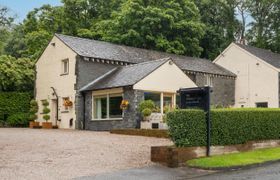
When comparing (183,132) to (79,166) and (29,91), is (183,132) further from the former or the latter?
(29,91)

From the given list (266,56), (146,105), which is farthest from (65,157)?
(266,56)

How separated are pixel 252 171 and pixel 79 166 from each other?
5.52 metres

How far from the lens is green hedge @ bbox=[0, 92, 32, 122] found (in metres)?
37.1

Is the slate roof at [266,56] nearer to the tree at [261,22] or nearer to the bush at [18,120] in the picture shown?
the tree at [261,22]

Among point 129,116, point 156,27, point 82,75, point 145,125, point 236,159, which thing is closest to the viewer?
point 236,159

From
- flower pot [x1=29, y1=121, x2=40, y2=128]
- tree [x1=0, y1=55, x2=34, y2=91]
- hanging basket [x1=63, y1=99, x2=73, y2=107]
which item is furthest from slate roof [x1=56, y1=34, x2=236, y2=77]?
flower pot [x1=29, y1=121, x2=40, y2=128]

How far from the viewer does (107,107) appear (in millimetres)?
30953

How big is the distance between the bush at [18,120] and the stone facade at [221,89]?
14.6 meters

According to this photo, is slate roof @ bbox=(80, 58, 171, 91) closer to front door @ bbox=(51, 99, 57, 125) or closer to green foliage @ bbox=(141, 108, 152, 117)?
green foliage @ bbox=(141, 108, 152, 117)

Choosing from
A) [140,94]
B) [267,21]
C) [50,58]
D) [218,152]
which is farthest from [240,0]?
[218,152]

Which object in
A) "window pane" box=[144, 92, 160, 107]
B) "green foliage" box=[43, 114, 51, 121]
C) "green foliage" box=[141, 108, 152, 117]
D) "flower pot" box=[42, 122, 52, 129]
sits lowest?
"flower pot" box=[42, 122, 52, 129]

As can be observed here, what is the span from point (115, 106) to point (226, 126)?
14.0 metres

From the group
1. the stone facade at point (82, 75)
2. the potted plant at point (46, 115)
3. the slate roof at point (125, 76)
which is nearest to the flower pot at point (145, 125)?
the slate roof at point (125, 76)

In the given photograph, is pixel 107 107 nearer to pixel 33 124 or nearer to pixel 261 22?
pixel 33 124
